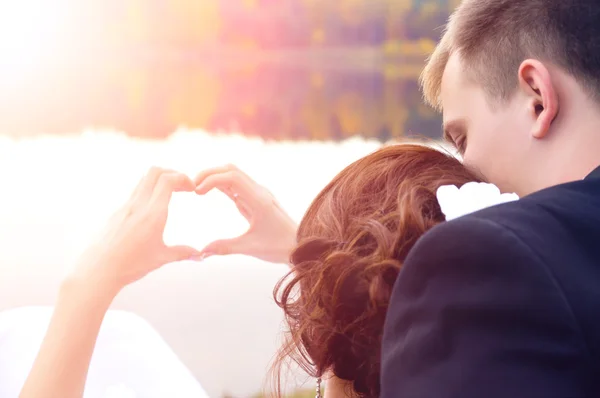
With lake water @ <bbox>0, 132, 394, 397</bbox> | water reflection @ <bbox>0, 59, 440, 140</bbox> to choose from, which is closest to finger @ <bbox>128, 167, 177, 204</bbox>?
lake water @ <bbox>0, 132, 394, 397</bbox>

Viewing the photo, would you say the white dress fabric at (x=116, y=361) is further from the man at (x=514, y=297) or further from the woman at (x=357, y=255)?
the man at (x=514, y=297)

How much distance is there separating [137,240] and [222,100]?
5948 mm

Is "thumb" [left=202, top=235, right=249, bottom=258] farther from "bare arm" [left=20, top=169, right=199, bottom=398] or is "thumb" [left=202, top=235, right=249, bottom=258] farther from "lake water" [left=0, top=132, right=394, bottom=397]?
"lake water" [left=0, top=132, right=394, bottom=397]

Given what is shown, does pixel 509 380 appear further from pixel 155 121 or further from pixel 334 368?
pixel 155 121

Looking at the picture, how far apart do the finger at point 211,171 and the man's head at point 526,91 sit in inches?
19.8

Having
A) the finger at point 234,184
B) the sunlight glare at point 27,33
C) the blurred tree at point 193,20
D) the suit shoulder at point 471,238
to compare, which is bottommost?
the suit shoulder at point 471,238

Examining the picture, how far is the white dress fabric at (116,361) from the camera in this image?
1431 millimetres

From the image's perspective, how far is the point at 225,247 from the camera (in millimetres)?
1369

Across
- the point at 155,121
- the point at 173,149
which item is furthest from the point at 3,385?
the point at 155,121

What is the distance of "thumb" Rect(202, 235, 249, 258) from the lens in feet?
4.40

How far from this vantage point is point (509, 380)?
578 millimetres

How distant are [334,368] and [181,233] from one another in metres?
2.41

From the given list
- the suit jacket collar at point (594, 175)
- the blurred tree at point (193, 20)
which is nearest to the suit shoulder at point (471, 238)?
the suit jacket collar at point (594, 175)

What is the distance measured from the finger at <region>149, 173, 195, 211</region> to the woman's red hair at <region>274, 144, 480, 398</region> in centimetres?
34
